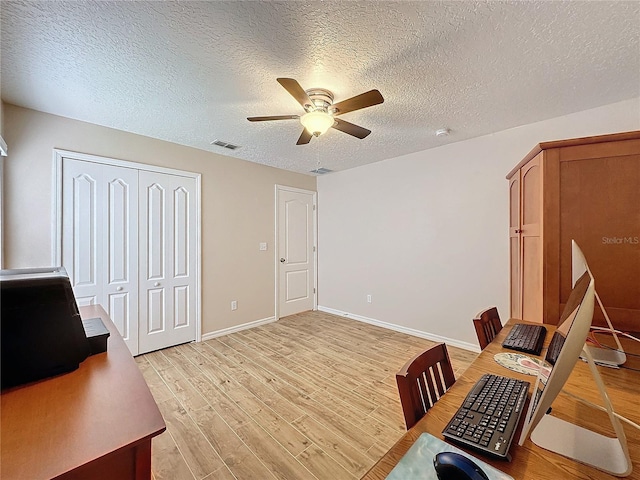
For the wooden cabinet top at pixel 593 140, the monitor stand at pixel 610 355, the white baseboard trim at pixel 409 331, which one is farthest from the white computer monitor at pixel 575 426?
the white baseboard trim at pixel 409 331

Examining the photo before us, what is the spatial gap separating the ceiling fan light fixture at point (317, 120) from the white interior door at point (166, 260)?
2.06 meters

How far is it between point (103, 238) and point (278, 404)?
2438 millimetres

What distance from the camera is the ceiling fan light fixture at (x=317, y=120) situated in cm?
193

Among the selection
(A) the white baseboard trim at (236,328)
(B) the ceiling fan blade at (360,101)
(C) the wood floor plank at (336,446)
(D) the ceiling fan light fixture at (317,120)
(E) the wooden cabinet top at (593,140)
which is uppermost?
(B) the ceiling fan blade at (360,101)

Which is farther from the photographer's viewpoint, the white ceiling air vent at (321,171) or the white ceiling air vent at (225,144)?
the white ceiling air vent at (321,171)

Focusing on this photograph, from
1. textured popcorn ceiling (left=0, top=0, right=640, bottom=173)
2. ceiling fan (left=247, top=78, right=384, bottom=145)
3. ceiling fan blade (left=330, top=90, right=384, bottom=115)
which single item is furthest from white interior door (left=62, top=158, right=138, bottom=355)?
ceiling fan blade (left=330, top=90, right=384, bottom=115)

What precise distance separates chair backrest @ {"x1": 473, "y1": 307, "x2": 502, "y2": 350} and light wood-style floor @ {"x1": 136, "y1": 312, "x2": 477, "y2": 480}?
911mm

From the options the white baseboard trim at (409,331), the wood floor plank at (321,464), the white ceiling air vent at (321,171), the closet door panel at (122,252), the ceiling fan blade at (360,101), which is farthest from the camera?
the white ceiling air vent at (321,171)

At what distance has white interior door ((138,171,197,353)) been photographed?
301cm

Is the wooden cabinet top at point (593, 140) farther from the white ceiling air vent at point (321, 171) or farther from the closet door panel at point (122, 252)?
the closet door panel at point (122, 252)

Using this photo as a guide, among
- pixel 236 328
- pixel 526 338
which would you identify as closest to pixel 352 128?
pixel 526 338

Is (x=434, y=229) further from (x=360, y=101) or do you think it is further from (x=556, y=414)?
(x=556, y=414)

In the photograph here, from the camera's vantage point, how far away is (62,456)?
626 millimetres

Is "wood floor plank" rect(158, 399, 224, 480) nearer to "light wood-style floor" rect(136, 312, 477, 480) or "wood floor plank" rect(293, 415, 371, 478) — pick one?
"light wood-style floor" rect(136, 312, 477, 480)
